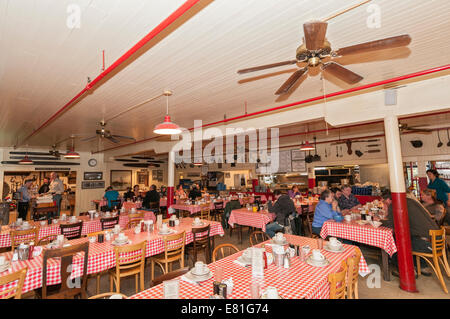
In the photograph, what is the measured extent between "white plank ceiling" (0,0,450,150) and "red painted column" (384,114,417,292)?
1.17 metres

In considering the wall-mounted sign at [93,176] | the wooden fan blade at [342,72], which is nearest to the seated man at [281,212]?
the wooden fan blade at [342,72]

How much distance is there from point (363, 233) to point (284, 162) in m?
8.58

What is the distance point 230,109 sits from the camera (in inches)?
231

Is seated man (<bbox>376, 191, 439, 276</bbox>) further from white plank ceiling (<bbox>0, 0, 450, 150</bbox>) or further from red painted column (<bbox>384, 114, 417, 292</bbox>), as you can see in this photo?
white plank ceiling (<bbox>0, 0, 450, 150</bbox>)

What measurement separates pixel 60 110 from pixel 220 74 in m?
4.22

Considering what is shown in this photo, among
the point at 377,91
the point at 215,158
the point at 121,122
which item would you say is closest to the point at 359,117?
the point at 377,91

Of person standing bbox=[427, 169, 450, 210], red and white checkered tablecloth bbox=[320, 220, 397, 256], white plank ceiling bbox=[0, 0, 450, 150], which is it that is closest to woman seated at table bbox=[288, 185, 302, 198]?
red and white checkered tablecloth bbox=[320, 220, 397, 256]

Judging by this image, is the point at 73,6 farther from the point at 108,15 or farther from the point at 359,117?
the point at 359,117

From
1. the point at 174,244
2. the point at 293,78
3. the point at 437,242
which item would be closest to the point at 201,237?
the point at 174,244

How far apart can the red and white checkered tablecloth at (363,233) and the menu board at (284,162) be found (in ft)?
25.8

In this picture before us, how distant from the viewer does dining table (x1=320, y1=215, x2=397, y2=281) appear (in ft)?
13.0

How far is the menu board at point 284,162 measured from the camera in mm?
12500

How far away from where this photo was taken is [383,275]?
4211 millimetres

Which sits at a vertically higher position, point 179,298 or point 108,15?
point 108,15
